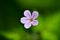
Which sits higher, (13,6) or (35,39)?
(13,6)

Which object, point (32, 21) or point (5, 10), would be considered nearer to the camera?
point (32, 21)

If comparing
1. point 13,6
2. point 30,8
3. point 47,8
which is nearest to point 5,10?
point 13,6

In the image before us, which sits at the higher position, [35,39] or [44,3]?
[44,3]

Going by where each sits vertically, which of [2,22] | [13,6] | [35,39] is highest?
[13,6]

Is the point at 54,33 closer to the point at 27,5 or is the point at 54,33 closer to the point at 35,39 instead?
the point at 35,39

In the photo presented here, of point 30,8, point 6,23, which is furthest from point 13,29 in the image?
point 30,8

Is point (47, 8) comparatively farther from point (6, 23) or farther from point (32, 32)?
point (6, 23)
